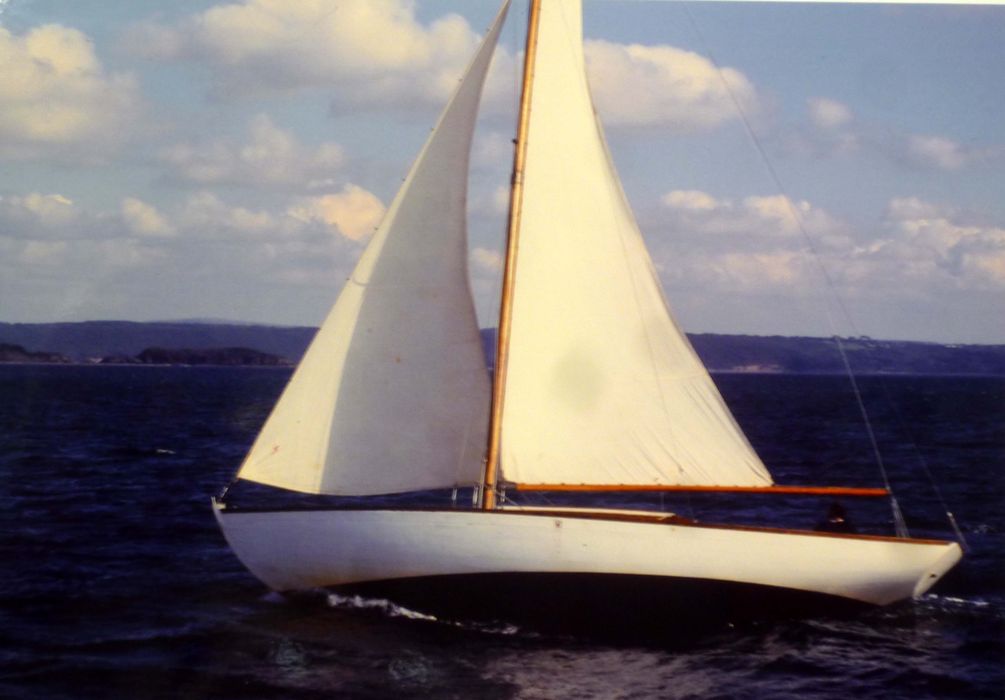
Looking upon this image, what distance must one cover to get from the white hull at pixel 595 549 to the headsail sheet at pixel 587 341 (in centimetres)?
151

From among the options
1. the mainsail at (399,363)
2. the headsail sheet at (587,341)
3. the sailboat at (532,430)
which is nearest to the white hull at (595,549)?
the sailboat at (532,430)

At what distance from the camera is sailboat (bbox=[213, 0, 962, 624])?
14602mm

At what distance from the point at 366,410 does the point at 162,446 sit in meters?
29.8

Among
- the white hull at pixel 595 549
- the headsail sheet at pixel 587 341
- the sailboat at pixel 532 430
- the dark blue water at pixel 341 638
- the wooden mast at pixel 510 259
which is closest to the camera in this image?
the dark blue water at pixel 341 638

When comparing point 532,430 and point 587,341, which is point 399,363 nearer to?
point 532,430

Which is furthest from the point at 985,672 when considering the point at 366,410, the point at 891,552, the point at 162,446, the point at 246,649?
the point at 162,446

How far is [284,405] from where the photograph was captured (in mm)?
15586

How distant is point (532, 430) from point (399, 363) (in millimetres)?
2236

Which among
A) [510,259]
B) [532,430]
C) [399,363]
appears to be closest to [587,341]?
[532,430]

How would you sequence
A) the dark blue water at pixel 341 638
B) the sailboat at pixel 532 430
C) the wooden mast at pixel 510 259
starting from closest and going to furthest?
the dark blue water at pixel 341 638 → the sailboat at pixel 532 430 → the wooden mast at pixel 510 259

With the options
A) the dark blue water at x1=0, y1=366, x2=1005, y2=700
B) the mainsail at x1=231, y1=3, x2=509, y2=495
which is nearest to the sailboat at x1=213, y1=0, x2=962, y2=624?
the mainsail at x1=231, y1=3, x2=509, y2=495

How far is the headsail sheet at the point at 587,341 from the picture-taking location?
51.7 feet

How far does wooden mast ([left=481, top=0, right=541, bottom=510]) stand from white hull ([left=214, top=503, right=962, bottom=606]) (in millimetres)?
1081

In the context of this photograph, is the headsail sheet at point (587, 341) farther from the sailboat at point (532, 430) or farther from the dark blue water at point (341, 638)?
the dark blue water at point (341, 638)
